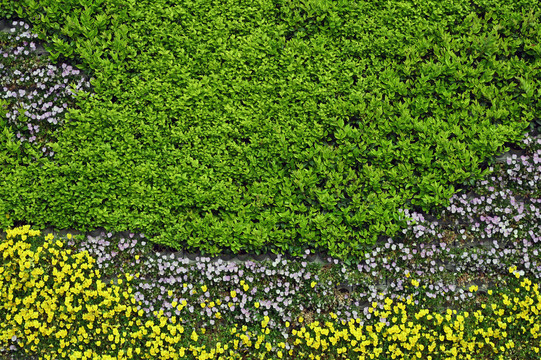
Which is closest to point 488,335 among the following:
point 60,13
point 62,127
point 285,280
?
point 285,280

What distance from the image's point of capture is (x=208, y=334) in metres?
5.65

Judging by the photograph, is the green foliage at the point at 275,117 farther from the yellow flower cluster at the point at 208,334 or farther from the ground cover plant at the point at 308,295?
the yellow flower cluster at the point at 208,334

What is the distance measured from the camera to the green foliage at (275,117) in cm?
587

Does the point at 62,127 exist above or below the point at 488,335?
above

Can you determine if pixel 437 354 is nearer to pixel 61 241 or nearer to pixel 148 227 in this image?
pixel 148 227

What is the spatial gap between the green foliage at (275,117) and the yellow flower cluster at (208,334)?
30.0 inches

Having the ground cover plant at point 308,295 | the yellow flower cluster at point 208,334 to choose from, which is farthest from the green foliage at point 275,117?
the yellow flower cluster at point 208,334

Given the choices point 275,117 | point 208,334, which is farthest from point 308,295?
point 275,117

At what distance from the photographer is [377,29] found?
621cm

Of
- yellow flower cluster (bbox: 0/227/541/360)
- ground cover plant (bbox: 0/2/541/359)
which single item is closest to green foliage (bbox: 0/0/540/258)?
ground cover plant (bbox: 0/2/541/359)

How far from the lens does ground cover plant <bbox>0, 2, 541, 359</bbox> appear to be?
550 centimetres

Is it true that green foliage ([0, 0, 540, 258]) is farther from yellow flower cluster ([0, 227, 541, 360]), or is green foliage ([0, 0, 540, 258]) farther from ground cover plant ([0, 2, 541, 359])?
yellow flower cluster ([0, 227, 541, 360])

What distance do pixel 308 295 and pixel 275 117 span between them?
→ 6.84 feet

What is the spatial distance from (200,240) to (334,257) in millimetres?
1560
